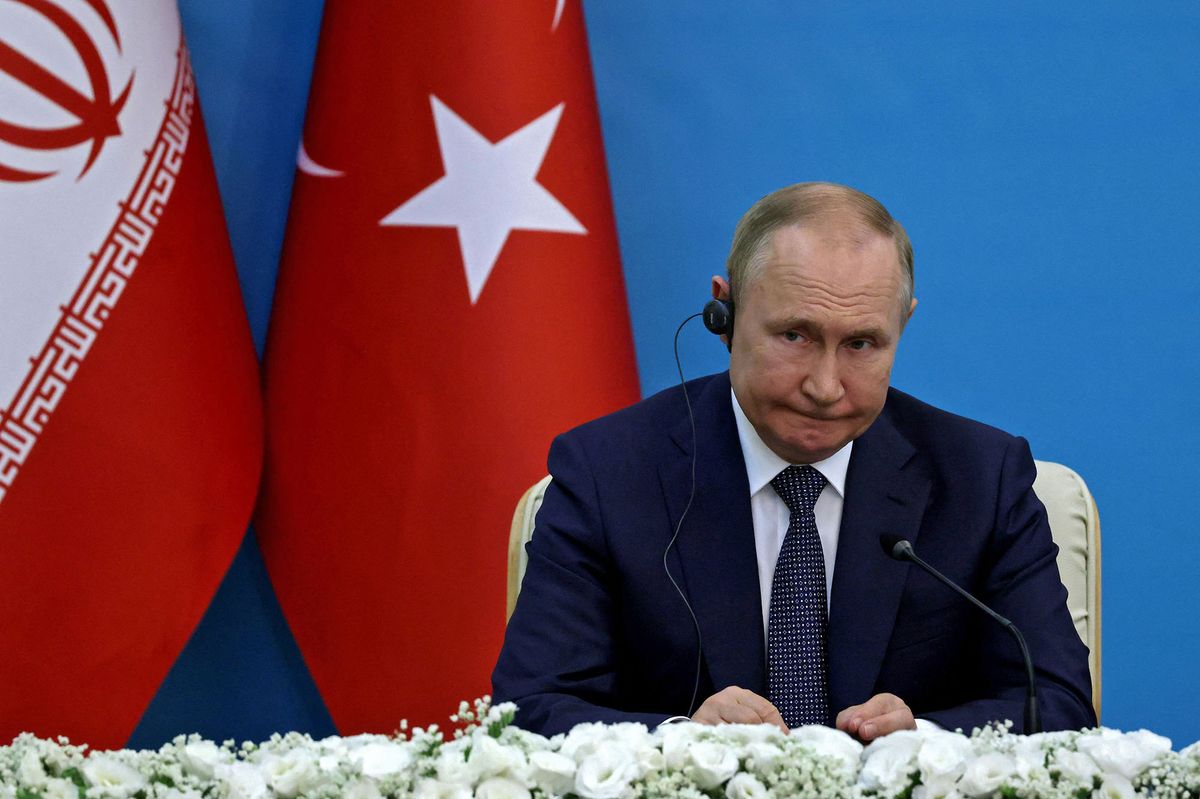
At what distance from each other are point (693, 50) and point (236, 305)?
110 centimetres

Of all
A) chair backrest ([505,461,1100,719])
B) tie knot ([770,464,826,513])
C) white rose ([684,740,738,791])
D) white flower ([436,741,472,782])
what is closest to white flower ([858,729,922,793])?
white rose ([684,740,738,791])

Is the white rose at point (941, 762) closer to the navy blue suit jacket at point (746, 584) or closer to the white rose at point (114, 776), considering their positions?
the white rose at point (114, 776)

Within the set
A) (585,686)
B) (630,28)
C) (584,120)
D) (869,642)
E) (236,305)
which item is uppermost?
(630,28)

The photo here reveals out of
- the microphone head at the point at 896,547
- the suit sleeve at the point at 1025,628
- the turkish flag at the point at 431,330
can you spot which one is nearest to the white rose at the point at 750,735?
the microphone head at the point at 896,547

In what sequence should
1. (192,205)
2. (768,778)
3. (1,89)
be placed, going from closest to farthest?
(768,778)
(1,89)
(192,205)

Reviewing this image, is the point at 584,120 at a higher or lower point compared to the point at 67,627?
higher

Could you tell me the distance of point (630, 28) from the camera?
293 centimetres

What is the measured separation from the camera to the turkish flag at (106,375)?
89.2 inches

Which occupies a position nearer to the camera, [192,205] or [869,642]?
[869,642]

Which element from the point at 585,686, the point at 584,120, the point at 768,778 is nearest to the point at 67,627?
the point at 585,686

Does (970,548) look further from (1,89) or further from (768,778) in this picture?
(1,89)

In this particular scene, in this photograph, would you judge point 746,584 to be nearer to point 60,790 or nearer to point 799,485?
point 799,485

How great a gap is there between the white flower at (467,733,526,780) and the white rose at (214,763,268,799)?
161mm

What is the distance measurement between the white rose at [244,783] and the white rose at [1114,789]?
64cm
